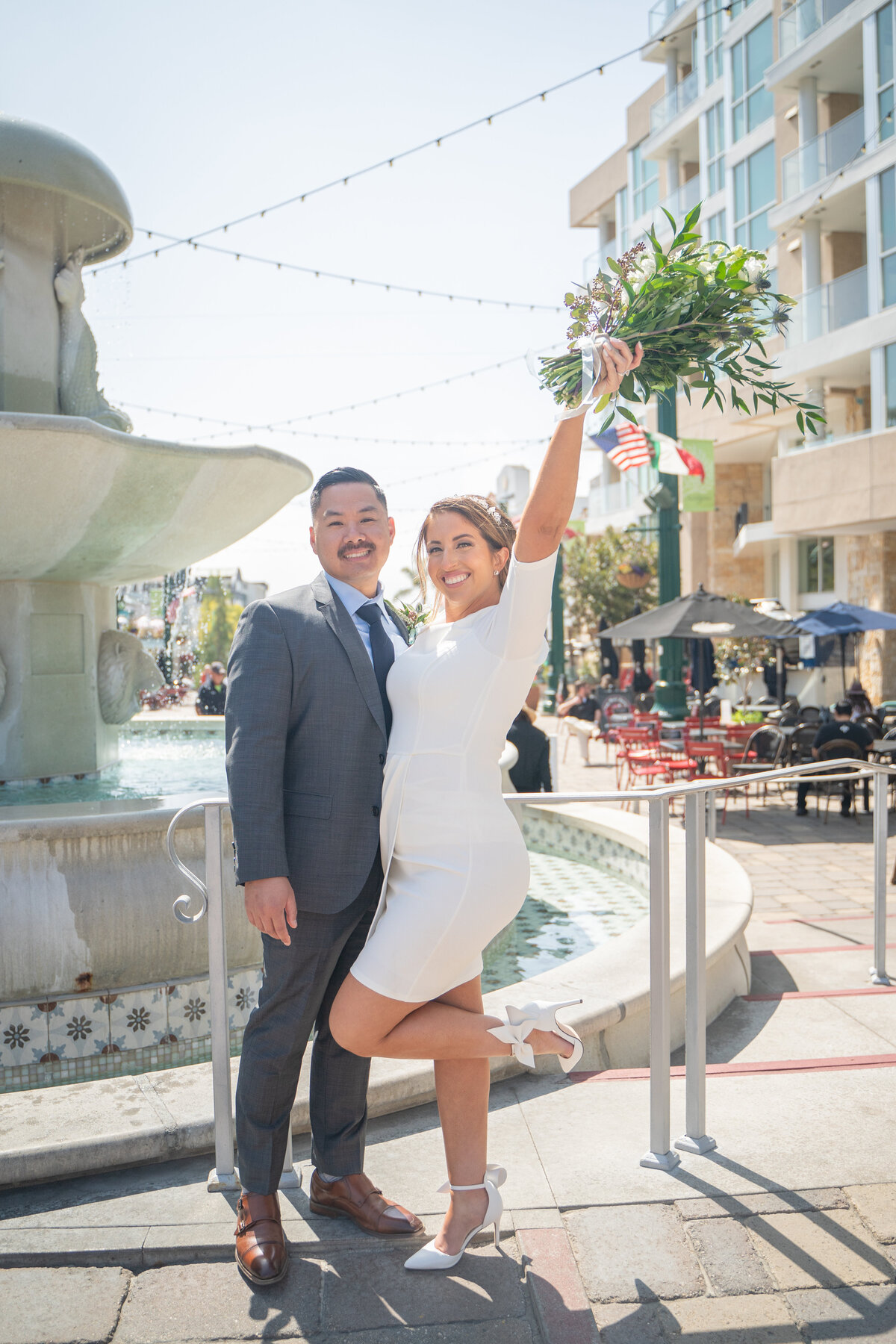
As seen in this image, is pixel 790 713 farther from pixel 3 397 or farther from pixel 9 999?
pixel 9 999

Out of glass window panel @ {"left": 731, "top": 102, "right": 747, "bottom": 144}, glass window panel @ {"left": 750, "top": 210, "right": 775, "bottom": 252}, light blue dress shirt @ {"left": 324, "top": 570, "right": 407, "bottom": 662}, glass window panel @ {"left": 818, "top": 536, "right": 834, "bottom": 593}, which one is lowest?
light blue dress shirt @ {"left": 324, "top": 570, "right": 407, "bottom": 662}

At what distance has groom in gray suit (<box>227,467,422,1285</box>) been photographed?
2.43m

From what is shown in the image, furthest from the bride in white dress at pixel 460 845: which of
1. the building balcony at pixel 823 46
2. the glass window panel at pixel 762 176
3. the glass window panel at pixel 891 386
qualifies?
the glass window panel at pixel 762 176

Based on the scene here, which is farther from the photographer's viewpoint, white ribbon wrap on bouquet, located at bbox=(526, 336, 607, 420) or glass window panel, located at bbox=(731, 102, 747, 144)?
glass window panel, located at bbox=(731, 102, 747, 144)

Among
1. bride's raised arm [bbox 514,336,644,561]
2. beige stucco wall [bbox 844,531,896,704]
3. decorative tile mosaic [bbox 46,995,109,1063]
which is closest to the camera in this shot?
bride's raised arm [bbox 514,336,644,561]

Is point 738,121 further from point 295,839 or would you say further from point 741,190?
point 295,839

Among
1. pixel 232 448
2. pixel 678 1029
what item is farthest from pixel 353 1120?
pixel 232 448

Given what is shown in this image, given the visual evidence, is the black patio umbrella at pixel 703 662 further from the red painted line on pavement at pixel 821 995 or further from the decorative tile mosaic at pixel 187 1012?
the decorative tile mosaic at pixel 187 1012

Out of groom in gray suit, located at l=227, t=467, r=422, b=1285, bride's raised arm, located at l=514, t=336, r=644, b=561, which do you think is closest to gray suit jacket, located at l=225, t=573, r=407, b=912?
groom in gray suit, located at l=227, t=467, r=422, b=1285

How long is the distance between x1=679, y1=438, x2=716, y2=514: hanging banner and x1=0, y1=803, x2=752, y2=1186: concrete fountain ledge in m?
14.7

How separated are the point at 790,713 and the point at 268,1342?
50.4 ft

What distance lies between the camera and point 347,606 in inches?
108

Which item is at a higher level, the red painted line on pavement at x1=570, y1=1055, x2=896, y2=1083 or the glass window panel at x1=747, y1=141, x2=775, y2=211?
the glass window panel at x1=747, y1=141, x2=775, y2=211

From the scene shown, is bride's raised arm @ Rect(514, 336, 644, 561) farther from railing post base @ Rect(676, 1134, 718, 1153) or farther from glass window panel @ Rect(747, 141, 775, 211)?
glass window panel @ Rect(747, 141, 775, 211)
